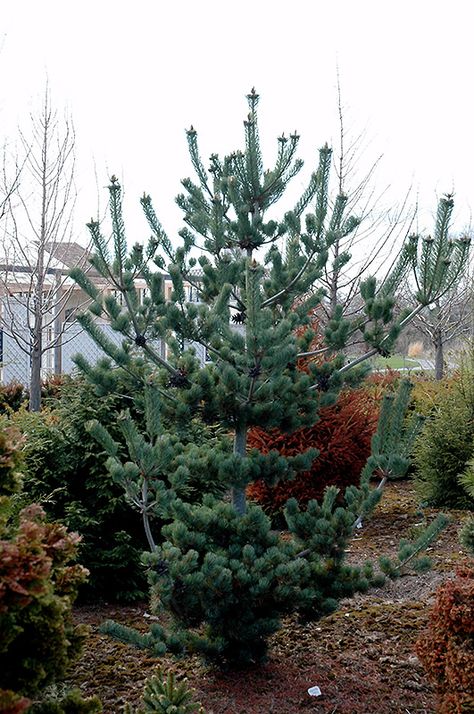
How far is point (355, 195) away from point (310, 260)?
26.3 feet

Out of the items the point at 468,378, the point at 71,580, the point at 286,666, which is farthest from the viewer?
the point at 468,378

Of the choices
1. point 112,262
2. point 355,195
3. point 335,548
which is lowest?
point 335,548

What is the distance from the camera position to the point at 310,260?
3.93 metres

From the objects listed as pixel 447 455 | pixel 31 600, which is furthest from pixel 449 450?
pixel 31 600

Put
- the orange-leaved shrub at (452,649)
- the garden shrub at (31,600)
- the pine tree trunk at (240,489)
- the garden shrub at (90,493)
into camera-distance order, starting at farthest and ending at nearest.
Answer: the garden shrub at (90,493), the pine tree trunk at (240,489), the orange-leaved shrub at (452,649), the garden shrub at (31,600)

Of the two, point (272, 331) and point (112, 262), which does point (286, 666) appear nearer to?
point (272, 331)

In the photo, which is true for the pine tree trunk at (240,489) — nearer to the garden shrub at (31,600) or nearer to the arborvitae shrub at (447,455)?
the garden shrub at (31,600)

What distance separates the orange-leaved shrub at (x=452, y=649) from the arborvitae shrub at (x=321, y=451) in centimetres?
371

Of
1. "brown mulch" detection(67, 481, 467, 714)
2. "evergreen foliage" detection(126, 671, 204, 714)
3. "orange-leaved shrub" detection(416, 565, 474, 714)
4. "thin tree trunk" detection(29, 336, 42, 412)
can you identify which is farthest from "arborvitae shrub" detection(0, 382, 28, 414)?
"orange-leaved shrub" detection(416, 565, 474, 714)

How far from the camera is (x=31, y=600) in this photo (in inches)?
80.4

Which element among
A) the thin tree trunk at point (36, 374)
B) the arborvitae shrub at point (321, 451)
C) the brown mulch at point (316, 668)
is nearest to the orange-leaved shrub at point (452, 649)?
the brown mulch at point (316, 668)

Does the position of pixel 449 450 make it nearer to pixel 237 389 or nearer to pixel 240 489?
pixel 240 489

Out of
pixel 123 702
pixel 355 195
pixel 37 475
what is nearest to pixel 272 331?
pixel 123 702

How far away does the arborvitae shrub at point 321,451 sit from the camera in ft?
23.1
